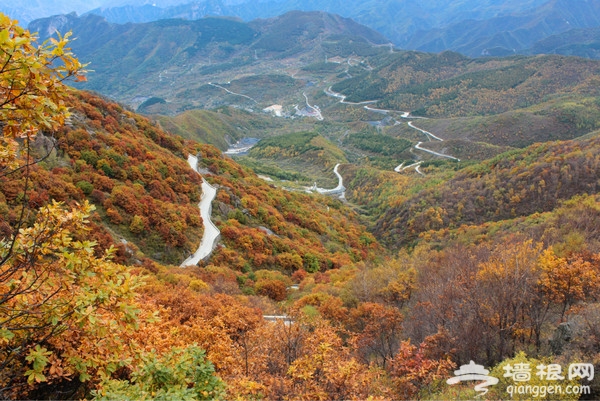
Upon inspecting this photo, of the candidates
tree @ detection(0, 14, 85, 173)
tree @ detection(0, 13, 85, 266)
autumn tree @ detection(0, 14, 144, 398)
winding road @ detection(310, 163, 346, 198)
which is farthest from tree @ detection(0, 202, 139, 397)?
winding road @ detection(310, 163, 346, 198)

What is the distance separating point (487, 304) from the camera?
1152 cm

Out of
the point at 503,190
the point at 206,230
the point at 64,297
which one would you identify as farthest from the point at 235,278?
the point at 503,190

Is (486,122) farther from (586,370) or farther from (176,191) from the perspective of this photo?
(586,370)

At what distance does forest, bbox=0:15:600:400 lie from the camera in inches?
185

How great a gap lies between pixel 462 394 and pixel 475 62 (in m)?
210

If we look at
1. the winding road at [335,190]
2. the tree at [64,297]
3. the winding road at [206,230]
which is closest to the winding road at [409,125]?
the winding road at [335,190]

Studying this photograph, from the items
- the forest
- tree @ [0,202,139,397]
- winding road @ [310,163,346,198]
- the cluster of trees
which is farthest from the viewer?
winding road @ [310,163,346,198]

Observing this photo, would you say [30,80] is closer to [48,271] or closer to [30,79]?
[30,79]

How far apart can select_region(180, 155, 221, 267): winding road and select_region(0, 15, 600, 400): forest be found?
0.66 meters

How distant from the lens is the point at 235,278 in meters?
22.4

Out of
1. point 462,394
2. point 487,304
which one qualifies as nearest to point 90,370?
point 462,394

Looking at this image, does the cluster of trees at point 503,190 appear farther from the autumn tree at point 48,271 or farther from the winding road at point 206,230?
the autumn tree at point 48,271

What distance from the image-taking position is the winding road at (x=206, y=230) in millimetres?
25128

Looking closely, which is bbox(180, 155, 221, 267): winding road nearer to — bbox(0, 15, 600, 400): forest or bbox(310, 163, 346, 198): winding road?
bbox(0, 15, 600, 400): forest
